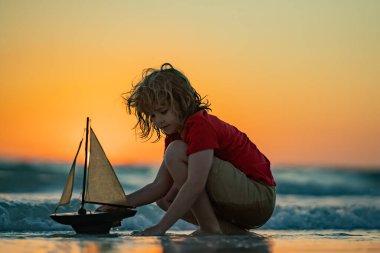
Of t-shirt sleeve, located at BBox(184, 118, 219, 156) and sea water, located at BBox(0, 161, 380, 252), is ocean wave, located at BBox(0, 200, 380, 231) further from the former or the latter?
t-shirt sleeve, located at BBox(184, 118, 219, 156)

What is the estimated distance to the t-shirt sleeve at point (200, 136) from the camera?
193 inches

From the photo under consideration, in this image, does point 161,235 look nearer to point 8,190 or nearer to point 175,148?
point 175,148

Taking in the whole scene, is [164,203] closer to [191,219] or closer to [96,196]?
[191,219]

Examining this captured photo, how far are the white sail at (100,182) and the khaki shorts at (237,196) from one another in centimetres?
67

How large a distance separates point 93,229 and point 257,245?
126cm

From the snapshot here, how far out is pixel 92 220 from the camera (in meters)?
5.14

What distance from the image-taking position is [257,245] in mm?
4516

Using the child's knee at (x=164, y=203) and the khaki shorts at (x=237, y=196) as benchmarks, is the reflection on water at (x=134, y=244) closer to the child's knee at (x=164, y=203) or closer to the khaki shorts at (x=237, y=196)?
the khaki shorts at (x=237, y=196)

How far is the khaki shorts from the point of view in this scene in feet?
16.5

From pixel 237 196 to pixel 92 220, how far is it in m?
0.99

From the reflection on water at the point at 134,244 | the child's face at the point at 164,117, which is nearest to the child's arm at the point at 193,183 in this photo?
the reflection on water at the point at 134,244

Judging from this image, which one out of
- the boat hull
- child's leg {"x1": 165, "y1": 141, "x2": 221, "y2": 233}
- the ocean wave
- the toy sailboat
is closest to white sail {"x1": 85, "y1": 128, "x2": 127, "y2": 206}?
the toy sailboat

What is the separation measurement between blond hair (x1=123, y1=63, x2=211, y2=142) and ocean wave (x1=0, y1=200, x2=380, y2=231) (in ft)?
6.92

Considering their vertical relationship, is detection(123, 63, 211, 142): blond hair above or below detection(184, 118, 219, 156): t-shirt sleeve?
above
